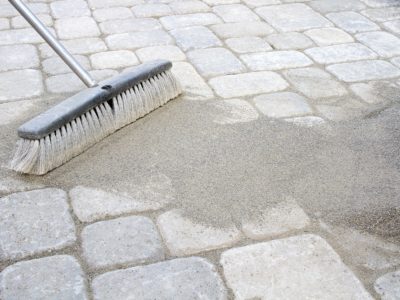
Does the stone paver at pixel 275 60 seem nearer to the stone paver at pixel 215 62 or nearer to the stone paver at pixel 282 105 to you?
the stone paver at pixel 215 62

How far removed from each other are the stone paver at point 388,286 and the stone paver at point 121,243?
82cm

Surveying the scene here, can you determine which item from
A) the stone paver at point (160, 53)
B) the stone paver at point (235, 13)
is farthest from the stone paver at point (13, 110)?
the stone paver at point (235, 13)

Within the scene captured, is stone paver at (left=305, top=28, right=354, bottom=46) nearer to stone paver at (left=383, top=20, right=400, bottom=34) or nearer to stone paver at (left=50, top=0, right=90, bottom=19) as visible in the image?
stone paver at (left=383, top=20, right=400, bottom=34)

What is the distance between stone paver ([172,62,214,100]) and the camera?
10.9 feet

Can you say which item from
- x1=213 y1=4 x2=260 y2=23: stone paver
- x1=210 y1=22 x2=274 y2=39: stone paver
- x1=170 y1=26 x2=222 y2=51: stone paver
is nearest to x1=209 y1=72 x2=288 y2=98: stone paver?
x1=170 y1=26 x2=222 y2=51: stone paver

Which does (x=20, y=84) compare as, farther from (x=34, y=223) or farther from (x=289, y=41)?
(x=289, y=41)

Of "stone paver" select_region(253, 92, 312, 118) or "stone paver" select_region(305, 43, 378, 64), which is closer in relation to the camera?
"stone paver" select_region(253, 92, 312, 118)

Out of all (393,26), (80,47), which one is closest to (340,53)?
(393,26)

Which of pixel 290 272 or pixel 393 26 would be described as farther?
pixel 393 26

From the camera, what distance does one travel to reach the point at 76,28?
4184 mm

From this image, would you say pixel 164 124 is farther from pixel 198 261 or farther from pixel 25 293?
pixel 25 293

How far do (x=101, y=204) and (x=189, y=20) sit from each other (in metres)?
2.37

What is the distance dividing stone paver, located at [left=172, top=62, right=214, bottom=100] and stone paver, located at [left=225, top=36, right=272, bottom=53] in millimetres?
462

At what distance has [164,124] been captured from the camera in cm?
302
